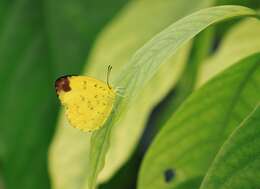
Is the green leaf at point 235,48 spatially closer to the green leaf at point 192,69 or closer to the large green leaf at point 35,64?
the green leaf at point 192,69

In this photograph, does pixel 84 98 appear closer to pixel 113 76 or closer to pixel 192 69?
pixel 113 76

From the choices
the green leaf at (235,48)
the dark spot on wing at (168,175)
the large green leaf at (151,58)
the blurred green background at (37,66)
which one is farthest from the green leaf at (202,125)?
the blurred green background at (37,66)

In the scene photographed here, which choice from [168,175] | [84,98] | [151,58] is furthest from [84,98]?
[151,58]

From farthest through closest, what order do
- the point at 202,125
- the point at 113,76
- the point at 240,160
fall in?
the point at 113,76 < the point at 202,125 < the point at 240,160

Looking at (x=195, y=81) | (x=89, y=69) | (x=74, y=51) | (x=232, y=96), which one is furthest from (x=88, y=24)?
(x=232, y=96)

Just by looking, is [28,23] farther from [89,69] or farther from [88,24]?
[89,69]
